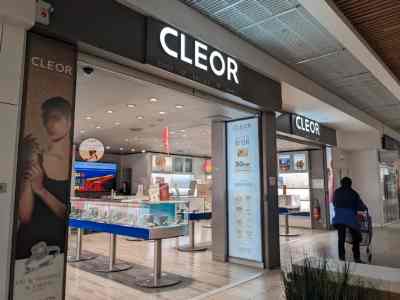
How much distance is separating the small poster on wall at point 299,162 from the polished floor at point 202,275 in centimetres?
315

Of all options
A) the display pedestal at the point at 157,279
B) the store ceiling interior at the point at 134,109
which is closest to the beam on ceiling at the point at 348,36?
the store ceiling interior at the point at 134,109

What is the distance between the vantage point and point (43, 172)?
243 centimetres

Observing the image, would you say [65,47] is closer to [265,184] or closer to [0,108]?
[0,108]

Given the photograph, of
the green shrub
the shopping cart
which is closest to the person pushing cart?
the shopping cart

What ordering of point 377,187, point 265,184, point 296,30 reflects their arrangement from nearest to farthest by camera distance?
1. point 296,30
2. point 265,184
3. point 377,187

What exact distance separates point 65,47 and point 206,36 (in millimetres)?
1696

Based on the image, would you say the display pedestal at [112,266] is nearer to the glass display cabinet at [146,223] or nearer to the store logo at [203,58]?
the glass display cabinet at [146,223]

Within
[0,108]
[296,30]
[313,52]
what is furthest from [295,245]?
[0,108]

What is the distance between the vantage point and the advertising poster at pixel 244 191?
5.23 metres

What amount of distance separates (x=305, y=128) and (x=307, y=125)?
0.17 metres

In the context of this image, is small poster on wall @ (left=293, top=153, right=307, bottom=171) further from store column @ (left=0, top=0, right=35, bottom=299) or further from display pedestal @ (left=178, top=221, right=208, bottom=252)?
store column @ (left=0, top=0, right=35, bottom=299)

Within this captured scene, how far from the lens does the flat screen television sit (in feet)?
42.1

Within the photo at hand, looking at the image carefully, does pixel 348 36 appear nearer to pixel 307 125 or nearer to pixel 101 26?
pixel 101 26

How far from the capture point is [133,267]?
17.2 ft
